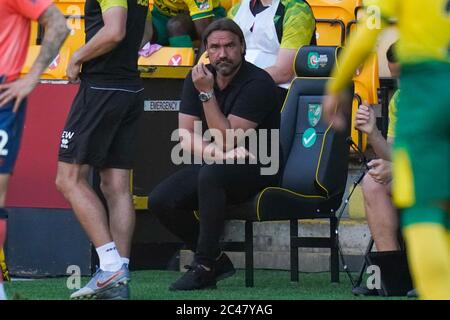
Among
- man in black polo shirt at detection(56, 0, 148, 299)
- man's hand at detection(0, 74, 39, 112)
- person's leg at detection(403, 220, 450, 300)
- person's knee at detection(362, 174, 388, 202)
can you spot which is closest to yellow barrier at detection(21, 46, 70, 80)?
man in black polo shirt at detection(56, 0, 148, 299)

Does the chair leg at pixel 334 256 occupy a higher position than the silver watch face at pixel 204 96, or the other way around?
the silver watch face at pixel 204 96

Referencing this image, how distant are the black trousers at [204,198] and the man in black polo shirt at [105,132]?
0.45 metres

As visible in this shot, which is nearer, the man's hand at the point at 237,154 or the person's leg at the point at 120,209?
the person's leg at the point at 120,209

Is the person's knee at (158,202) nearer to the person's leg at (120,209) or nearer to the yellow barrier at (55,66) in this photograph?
the person's leg at (120,209)

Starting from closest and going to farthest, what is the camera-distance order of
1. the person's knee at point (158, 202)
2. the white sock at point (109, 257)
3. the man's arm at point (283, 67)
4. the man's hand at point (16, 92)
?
the man's hand at point (16, 92) < the white sock at point (109, 257) < the person's knee at point (158, 202) < the man's arm at point (283, 67)

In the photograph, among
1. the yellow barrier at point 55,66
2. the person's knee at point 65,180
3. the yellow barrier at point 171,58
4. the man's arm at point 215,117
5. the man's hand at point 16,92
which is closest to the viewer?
the man's hand at point 16,92

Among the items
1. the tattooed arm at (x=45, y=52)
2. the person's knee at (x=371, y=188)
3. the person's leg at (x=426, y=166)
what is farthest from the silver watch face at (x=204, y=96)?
the person's leg at (x=426, y=166)

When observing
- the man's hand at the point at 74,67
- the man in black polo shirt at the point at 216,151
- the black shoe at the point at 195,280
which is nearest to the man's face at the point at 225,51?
the man in black polo shirt at the point at 216,151

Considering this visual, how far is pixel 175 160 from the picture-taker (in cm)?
841

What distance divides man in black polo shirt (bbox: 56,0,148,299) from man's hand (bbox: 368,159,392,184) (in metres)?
1.34

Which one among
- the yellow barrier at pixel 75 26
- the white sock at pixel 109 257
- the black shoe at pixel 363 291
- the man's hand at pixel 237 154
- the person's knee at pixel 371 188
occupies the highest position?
the yellow barrier at pixel 75 26

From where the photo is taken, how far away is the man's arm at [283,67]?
8.31m

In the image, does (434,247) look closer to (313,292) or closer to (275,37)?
(313,292)
